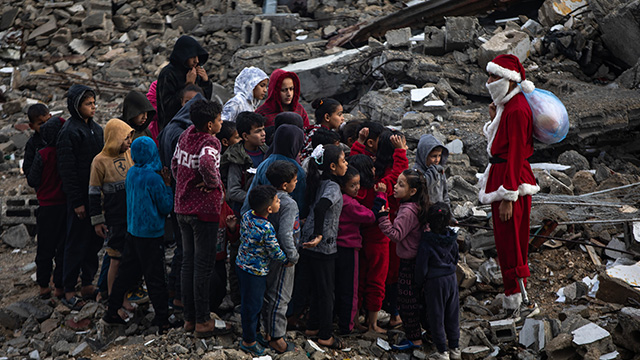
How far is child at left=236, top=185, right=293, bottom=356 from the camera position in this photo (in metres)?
3.91

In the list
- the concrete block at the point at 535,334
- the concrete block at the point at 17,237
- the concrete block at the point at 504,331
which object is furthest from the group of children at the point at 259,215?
the concrete block at the point at 17,237

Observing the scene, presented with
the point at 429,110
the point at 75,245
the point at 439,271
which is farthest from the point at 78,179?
the point at 429,110

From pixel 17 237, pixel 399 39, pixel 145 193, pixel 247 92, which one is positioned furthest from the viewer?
pixel 399 39

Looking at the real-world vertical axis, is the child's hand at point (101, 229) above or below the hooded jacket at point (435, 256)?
below

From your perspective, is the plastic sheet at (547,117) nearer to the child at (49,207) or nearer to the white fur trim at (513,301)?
the white fur trim at (513,301)

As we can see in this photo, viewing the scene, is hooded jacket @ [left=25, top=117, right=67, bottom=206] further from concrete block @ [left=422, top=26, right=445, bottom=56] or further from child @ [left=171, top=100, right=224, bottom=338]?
concrete block @ [left=422, top=26, right=445, bottom=56]

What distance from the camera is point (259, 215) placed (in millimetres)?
3963

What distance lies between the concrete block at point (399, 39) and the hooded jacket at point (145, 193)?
6.06m

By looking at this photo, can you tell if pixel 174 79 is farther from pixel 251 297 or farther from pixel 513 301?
pixel 513 301

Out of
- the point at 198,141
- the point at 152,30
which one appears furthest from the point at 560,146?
the point at 152,30

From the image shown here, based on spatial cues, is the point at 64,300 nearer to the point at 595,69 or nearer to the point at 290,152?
the point at 290,152

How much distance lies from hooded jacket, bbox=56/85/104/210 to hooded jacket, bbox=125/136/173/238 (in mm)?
834

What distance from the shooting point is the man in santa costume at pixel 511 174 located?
4.46 m

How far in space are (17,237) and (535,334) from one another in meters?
6.43
